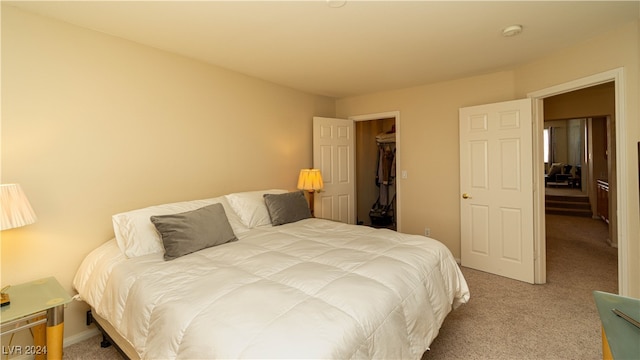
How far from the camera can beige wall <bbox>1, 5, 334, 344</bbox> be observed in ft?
6.51

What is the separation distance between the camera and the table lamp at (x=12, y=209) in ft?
5.35

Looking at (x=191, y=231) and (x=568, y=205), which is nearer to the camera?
(x=191, y=231)

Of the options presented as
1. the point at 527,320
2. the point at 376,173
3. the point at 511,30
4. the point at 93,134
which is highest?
the point at 511,30

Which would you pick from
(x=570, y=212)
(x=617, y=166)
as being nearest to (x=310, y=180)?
(x=617, y=166)

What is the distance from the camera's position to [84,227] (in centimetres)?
226

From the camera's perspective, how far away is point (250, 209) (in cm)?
288

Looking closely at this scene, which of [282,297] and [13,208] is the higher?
[13,208]

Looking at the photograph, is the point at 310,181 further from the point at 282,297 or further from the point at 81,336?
the point at 81,336

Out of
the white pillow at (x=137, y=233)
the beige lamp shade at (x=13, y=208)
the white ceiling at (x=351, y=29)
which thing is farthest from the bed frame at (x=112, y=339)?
the white ceiling at (x=351, y=29)

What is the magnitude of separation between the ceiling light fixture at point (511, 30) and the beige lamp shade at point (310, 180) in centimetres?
245

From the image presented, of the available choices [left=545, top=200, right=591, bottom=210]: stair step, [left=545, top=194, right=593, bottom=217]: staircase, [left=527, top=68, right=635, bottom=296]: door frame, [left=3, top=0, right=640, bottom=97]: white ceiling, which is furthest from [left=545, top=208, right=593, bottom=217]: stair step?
[left=3, top=0, right=640, bottom=97]: white ceiling

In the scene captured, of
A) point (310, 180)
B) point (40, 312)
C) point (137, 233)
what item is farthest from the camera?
point (310, 180)

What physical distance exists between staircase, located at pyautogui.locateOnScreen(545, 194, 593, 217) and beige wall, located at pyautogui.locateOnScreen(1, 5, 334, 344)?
25.7 ft

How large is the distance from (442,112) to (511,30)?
5.16ft
